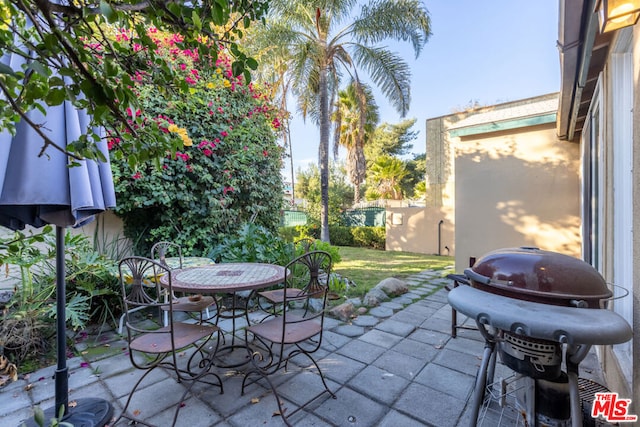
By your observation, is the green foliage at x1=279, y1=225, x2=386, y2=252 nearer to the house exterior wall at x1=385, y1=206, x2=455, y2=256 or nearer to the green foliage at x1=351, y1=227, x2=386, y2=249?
the green foliage at x1=351, y1=227, x2=386, y2=249

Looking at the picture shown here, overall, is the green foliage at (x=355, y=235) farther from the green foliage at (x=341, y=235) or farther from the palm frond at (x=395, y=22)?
the palm frond at (x=395, y=22)

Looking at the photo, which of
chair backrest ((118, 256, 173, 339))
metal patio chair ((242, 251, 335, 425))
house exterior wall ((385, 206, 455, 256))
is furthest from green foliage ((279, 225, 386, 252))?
metal patio chair ((242, 251, 335, 425))

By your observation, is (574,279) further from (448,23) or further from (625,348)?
(448,23)

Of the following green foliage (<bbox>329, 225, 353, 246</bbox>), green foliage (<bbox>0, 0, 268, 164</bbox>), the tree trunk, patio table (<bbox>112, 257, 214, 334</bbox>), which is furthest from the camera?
green foliage (<bbox>329, 225, 353, 246</bbox>)

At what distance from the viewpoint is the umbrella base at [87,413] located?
5.96 feet

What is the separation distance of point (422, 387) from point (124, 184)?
4187 mm

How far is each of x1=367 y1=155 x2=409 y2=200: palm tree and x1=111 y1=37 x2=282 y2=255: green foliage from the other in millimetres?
14600

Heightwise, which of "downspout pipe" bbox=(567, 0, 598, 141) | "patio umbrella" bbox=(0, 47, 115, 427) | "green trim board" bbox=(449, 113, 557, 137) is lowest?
"patio umbrella" bbox=(0, 47, 115, 427)

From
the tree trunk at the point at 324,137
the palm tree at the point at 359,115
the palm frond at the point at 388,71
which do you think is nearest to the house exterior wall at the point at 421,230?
the palm tree at the point at 359,115

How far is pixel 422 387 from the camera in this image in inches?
89.1

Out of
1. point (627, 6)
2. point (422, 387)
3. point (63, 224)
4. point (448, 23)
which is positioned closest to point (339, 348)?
point (422, 387)

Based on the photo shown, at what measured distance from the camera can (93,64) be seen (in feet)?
3.20

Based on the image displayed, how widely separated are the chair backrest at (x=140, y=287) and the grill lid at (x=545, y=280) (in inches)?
73.9

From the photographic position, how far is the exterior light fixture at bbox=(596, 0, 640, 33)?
4.14ft
